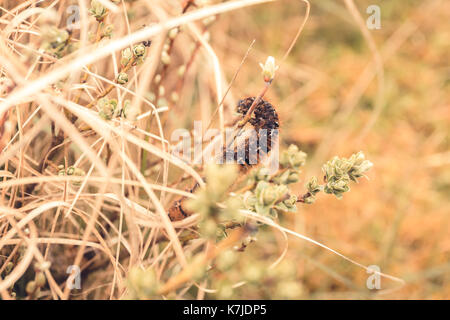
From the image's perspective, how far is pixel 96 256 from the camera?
26.4 inches

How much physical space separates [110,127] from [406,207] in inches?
38.8

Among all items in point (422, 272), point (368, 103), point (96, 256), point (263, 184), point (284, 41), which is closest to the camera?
point (263, 184)

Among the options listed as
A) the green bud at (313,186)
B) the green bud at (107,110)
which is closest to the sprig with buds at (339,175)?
the green bud at (313,186)

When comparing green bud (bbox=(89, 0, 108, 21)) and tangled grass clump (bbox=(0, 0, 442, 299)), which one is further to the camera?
green bud (bbox=(89, 0, 108, 21))

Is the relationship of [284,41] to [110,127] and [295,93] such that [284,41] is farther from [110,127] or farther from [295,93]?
[110,127]

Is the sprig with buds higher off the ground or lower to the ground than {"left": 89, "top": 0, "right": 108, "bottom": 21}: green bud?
lower

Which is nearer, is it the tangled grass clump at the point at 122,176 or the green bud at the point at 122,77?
the tangled grass clump at the point at 122,176

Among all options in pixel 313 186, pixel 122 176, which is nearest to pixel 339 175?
pixel 313 186

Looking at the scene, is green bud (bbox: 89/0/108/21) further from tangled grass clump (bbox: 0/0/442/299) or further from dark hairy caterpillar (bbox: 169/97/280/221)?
dark hairy caterpillar (bbox: 169/97/280/221)

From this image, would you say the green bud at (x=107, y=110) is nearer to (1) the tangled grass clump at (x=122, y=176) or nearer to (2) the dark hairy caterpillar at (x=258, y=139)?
(1) the tangled grass clump at (x=122, y=176)

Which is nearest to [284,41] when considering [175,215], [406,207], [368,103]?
[368,103]

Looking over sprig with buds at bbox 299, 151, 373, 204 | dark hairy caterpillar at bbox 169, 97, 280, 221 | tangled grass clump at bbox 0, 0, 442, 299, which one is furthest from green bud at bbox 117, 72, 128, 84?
sprig with buds at bbox 299, 151, 373, 204
